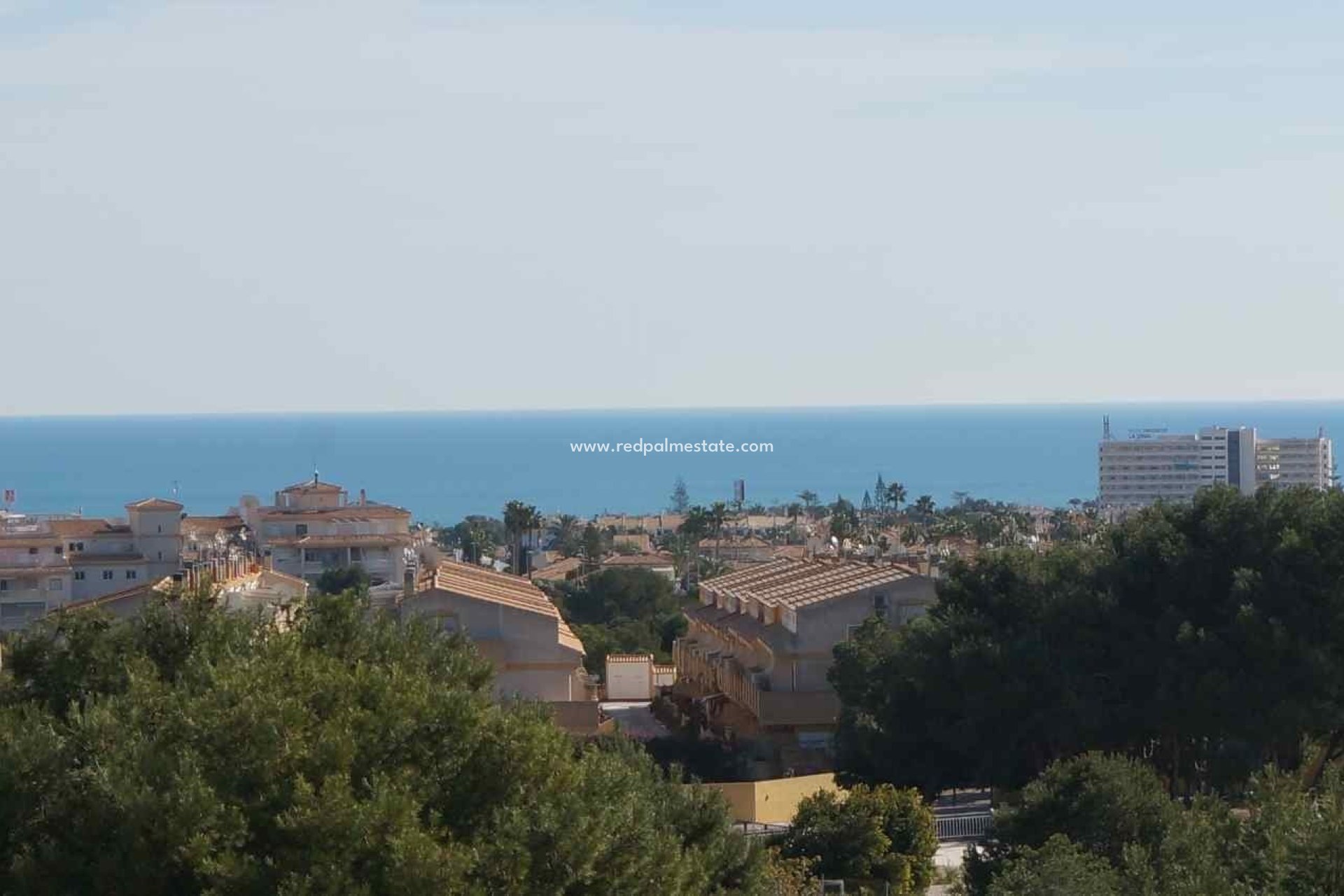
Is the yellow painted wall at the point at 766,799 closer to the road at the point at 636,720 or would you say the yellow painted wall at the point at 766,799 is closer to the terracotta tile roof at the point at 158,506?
the road at the point at 636,720

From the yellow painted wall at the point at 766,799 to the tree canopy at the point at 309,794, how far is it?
41.6 ft

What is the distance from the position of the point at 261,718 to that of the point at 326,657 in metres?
2.41

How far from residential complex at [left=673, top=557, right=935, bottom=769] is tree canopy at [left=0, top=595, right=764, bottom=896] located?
857 inches

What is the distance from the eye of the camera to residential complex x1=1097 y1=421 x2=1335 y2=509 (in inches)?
5876

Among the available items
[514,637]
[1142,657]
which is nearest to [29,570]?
[514,637]

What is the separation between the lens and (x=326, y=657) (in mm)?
16234

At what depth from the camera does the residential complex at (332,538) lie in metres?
62.3

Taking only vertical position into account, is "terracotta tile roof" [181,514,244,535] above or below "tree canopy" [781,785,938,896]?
above

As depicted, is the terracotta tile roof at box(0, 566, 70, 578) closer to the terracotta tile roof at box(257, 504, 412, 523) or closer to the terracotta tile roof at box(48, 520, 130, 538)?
the terracotta tile roof at box(48, 520, 130, 538)

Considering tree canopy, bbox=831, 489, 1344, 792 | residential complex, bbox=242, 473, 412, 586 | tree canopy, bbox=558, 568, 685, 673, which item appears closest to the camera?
tree canopy, bbox=831, 489, 1344, 792

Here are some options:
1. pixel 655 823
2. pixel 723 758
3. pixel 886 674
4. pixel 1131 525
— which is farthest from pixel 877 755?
pixel 655 823

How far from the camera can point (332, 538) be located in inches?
2480

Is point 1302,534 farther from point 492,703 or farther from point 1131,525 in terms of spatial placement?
point 492,703

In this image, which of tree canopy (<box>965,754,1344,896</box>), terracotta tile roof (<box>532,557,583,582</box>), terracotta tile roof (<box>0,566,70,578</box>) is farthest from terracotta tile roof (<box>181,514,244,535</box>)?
tree canopy (<box>965,754,1344,896</box>)
